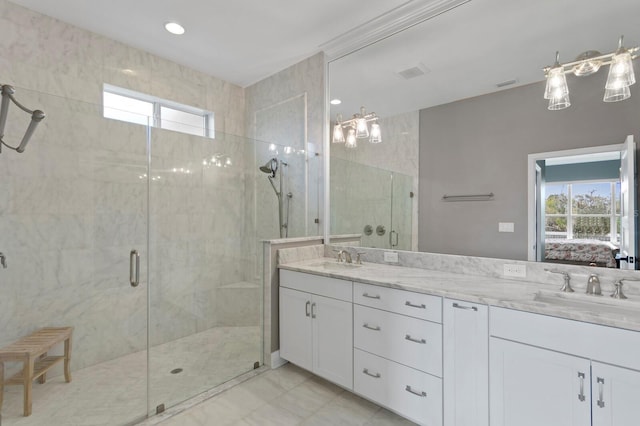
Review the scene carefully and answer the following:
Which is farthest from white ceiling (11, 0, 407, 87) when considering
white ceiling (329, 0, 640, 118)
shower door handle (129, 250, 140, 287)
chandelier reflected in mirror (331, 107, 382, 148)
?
shower door handle (129, 250, 140, 287)

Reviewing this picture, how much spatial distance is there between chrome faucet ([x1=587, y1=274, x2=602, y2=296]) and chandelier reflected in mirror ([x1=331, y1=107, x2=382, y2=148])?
162cm

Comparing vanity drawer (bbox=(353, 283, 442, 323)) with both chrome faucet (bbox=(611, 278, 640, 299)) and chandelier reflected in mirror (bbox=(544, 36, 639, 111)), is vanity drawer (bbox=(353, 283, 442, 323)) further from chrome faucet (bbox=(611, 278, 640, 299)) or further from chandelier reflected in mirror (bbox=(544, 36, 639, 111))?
chandelier reflected in mirror (bbox=(544, 36, 639, 111))

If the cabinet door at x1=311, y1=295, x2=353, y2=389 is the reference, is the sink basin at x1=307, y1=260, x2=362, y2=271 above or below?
above

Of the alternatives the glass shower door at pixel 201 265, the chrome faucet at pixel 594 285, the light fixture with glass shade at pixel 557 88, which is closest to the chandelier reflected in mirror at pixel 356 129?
the glass shower door at pixel 201 265

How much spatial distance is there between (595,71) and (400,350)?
6.10 ft

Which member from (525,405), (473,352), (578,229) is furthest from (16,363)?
(578,229)

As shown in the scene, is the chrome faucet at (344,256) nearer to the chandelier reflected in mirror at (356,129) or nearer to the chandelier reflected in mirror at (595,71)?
the chandelier reflected in mirror at (356,129)

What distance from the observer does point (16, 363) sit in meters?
1.78

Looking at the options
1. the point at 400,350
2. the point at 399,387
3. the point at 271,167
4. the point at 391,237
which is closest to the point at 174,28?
the point at 271,167

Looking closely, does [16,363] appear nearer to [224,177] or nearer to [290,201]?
[224,177]

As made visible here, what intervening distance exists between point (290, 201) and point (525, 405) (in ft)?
7.48

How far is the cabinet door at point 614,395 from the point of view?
1.12 metres

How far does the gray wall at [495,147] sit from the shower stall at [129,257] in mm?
1214

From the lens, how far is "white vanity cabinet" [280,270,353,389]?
202 centimetres
